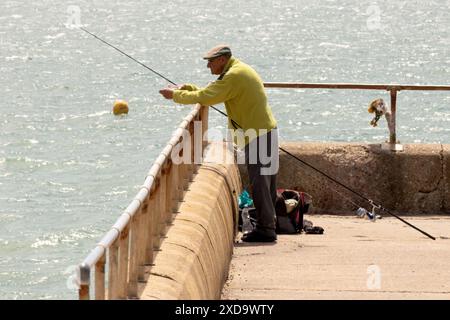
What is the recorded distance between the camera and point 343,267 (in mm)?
10297

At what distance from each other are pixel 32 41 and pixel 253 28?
450 inches

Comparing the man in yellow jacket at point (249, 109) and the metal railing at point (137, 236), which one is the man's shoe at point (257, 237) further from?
the metal railing at point (137, 236)

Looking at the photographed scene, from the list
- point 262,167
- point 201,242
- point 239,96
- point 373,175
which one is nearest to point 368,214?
point 373,175

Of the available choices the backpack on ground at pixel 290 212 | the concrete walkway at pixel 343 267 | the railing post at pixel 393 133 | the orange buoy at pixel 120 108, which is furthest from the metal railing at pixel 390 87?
the orange buoy at pixel 120 108

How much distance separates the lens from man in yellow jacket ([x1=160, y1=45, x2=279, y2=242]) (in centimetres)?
1066

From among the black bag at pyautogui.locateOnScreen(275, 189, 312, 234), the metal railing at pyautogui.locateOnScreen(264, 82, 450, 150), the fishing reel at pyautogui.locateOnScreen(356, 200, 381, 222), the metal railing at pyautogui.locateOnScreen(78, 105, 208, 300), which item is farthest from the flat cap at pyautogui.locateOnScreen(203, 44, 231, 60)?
the fishing reel at pyautogui.locateOnScreen(356, 200, 381, 222)

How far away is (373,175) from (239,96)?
124 inches

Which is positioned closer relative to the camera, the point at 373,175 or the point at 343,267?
the point at 343,267

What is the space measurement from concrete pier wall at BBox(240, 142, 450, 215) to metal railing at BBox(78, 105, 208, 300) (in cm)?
354

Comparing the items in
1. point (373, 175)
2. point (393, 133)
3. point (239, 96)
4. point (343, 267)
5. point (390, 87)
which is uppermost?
point (390, 87)

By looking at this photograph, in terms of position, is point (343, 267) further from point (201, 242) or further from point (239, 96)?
point (201, 242)

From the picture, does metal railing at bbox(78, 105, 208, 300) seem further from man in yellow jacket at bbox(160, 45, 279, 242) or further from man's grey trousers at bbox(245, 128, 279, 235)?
man's grey trousers at bbox(245, 128, 279, 235)

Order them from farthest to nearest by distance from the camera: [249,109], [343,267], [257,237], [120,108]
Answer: [120,108], [257,237], [249,109], [343,267]
